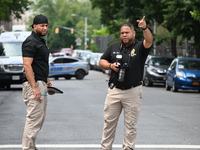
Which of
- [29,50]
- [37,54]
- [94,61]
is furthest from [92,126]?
[94,61]

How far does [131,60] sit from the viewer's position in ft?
26.2

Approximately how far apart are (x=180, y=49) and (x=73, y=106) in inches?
1229

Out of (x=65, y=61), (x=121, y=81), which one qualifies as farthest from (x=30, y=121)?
(x=65, y=61)

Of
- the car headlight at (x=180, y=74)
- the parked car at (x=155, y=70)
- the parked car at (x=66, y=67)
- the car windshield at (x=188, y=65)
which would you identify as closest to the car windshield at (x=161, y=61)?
the parked car at (x=155, y=70)

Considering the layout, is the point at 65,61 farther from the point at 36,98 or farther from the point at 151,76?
the point at 36,98

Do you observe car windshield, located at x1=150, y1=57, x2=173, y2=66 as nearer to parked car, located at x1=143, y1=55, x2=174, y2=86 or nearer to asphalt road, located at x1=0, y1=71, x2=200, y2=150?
parked car, located at x1=143, y1=55, x2=174, y2=86

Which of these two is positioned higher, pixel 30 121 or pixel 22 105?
pixel 30 121

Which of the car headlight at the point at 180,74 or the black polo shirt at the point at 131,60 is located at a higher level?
the black polo shirt at the point at 131,60

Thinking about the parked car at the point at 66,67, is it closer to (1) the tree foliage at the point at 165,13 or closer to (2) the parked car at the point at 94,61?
(1) the tree foliage at the point at 165,13

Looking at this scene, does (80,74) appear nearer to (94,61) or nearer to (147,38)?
(94,61)

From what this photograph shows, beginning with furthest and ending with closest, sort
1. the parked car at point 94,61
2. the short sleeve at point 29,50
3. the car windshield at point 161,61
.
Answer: the parked car at point 94,61, the car windshield at point 161,61, the short sleeve at point 29,50

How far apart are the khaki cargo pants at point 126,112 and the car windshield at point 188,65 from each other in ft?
61.0

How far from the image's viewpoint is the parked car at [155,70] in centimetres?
3091

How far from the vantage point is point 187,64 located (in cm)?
2703
